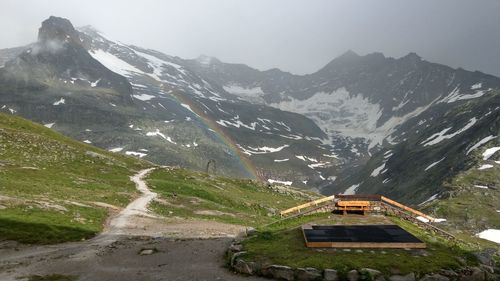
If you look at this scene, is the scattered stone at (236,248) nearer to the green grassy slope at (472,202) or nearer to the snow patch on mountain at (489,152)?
the green grassy slope at (472,202)

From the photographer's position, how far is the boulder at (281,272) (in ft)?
79.2

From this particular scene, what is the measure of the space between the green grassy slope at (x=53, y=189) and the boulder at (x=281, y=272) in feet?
65.6

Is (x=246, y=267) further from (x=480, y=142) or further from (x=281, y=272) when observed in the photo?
(x=480, y=142)

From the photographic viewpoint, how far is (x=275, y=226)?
136 feet

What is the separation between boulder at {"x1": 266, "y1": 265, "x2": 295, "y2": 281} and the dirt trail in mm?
1949

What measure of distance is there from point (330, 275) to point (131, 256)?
50.7 feet

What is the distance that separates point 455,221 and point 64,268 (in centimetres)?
9082

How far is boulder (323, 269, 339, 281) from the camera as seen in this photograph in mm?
23203

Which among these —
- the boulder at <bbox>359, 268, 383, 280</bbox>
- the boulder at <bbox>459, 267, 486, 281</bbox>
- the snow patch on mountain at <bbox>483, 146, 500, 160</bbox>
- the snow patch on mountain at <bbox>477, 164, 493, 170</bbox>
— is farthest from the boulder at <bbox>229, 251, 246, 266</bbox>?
the snow patch on mountain at <bbox>483, 146, 500, 160</bbox>

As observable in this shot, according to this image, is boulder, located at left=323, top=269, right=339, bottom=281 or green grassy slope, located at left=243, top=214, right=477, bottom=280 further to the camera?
green grassy slope, located at left=243, top=214, right=477, bottom=280

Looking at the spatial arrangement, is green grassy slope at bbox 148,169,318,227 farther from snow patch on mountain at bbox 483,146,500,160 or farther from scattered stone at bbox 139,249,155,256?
snow patch on mountain at bbox 483,146,500,160

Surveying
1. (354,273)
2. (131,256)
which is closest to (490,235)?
(354,273)

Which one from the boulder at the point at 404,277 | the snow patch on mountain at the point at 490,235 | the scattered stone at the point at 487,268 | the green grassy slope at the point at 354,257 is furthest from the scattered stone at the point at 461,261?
the snow patch on mountain at the point at 490,235

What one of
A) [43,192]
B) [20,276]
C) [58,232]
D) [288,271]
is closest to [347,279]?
[288,271]
